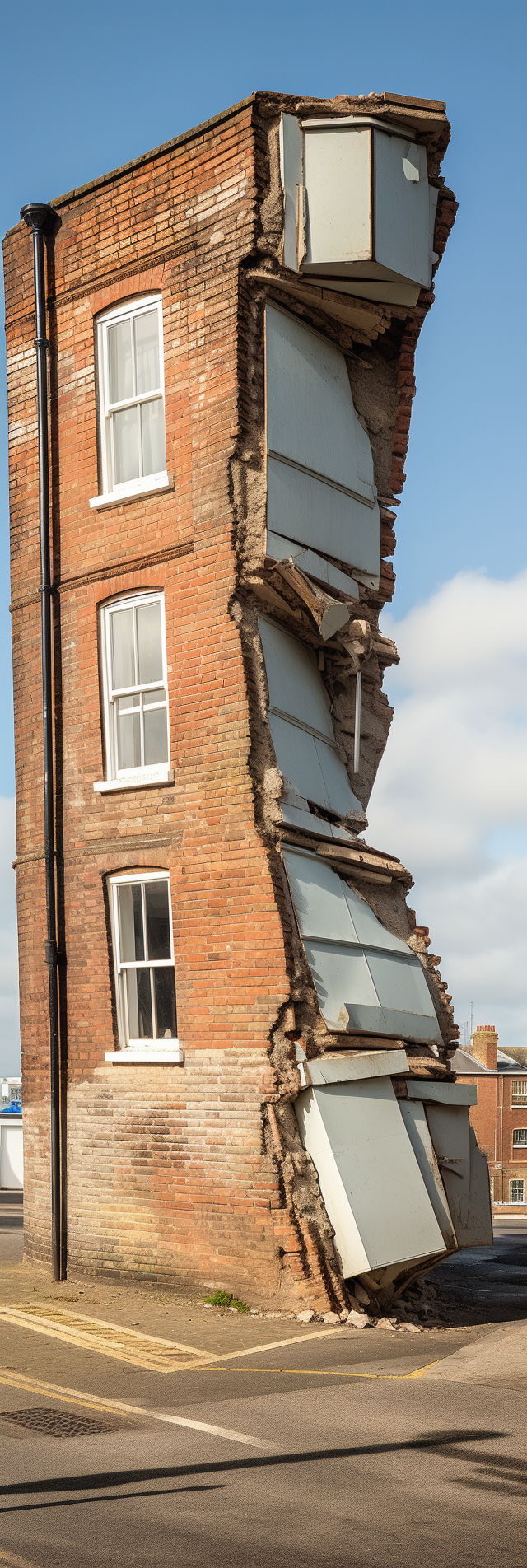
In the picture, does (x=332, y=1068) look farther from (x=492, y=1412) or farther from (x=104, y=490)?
(x=104, y=490)

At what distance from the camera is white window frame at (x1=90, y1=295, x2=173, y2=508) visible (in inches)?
507

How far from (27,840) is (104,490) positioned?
13.3 ft

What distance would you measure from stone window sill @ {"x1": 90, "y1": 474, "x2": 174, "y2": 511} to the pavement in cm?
798

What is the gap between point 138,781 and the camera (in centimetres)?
1261

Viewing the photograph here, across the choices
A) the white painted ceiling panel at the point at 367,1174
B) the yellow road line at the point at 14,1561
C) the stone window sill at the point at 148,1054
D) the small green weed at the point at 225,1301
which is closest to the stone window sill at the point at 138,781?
the stone window sill at the point at 148,1054

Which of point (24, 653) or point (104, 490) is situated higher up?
point (104, 490)

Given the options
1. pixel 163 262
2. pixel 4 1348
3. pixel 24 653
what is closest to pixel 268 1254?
pixel 4 1348

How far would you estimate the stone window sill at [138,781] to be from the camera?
1235 centimetres

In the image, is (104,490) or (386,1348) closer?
(386,1348)

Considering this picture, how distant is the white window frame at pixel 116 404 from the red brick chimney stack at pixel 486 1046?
4505 cm

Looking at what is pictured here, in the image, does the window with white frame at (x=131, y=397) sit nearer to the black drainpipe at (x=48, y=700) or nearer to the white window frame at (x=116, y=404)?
the white window frame at (x=116, y=404)

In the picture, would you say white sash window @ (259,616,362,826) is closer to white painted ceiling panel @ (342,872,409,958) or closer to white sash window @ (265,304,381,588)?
white painted ceiling panel @ (342,872,409,958)

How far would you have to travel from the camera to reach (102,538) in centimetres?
1327

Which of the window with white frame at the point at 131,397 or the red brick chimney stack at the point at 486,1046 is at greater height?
the window with white frame at the point at 131,397
